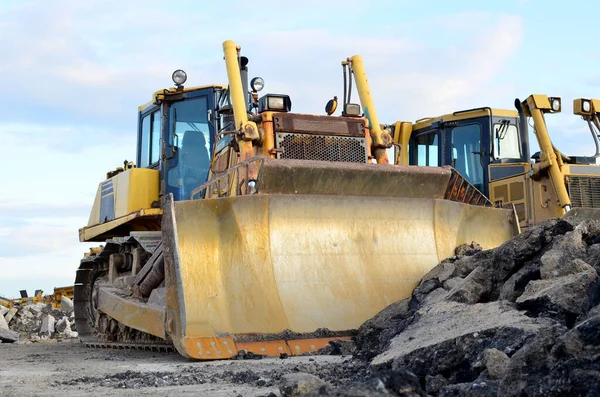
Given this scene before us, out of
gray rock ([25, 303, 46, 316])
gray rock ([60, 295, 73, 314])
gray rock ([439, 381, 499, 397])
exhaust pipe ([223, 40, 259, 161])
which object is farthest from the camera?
gray rock ([60, 295, 73, 314])

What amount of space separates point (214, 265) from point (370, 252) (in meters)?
1.46

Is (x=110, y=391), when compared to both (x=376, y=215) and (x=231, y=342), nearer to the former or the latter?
(x=231, y=342)

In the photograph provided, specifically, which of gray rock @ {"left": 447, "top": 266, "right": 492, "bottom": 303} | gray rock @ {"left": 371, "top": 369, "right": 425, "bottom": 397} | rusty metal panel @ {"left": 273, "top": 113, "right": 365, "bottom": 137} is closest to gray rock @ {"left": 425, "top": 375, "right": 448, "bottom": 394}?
gray rock @ {"left": 371, "top": 369, "right": 425, "bottom": 397}

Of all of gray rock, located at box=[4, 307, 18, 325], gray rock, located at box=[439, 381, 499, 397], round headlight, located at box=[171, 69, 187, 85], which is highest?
round headlight, located at box=[171, 69, 187, 85]

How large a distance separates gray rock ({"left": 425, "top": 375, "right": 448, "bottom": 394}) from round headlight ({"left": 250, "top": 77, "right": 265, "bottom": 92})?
5.34 meters

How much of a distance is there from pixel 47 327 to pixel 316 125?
9920 millimetres

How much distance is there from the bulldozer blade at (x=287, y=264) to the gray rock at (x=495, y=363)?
2762 mm

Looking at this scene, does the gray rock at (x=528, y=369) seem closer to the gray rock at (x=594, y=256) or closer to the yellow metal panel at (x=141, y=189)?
the gray rock at (x=594, y=256)

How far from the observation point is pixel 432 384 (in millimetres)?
4480

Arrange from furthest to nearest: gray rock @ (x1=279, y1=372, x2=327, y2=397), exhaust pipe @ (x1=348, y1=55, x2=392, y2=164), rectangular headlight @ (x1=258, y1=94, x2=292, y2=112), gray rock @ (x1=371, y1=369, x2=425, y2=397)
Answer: exhaust pipe @ (x1=348, y1=55, x2=392, y2=164) < rectangular headlight @ (x1=258, y1=94, x2=292, y2=112) < gray rock @ (x1=279, y1=372, x2=327, y2=397) < gray rock @ (x1=371, y1=369, x2=425, y2=397)

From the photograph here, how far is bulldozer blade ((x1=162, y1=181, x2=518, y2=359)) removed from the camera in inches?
269

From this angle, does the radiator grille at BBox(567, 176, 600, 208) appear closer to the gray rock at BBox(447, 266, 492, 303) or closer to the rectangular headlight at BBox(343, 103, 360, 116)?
the rectangular headlight at BBox(343, 103, 360, 116)

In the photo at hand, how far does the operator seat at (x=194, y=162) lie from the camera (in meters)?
10.1

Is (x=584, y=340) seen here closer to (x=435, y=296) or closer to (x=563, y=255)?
(x=563, y=255)
